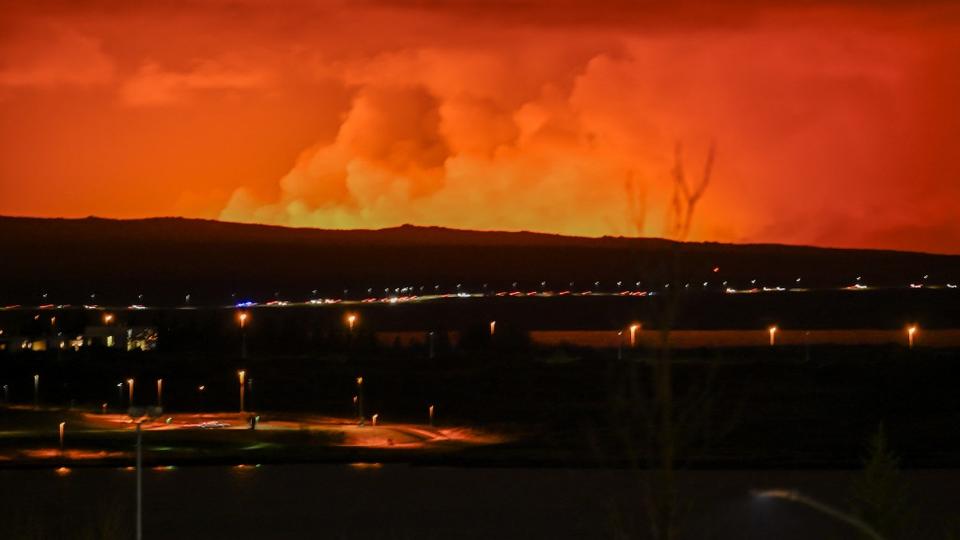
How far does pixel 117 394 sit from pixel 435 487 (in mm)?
33010

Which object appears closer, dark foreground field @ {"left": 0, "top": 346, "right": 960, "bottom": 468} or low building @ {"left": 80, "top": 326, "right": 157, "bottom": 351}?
dark foreground field @ {"left": 0, "top": 346, "right": 960, "bottom": 468}

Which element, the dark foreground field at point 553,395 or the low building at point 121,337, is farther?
the low building at point 121,337

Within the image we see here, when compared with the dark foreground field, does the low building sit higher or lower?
higher

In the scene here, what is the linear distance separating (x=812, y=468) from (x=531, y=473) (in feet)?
22.8

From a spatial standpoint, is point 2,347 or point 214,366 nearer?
point 214,366

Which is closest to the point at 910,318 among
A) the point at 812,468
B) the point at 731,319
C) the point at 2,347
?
the point at 731,319

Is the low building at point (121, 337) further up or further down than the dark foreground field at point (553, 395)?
further up

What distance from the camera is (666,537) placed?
1390 cm

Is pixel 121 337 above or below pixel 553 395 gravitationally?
above

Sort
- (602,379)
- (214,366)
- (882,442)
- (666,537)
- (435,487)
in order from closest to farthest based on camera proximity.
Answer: (666,537) < (882,442) < (435,487) < (602,379) < (214,366)

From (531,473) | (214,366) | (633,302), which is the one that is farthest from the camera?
(633,302)

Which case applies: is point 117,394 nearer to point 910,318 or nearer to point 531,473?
point 531,473

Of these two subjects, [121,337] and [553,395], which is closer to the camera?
[553,395]

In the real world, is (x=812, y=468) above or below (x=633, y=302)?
below
